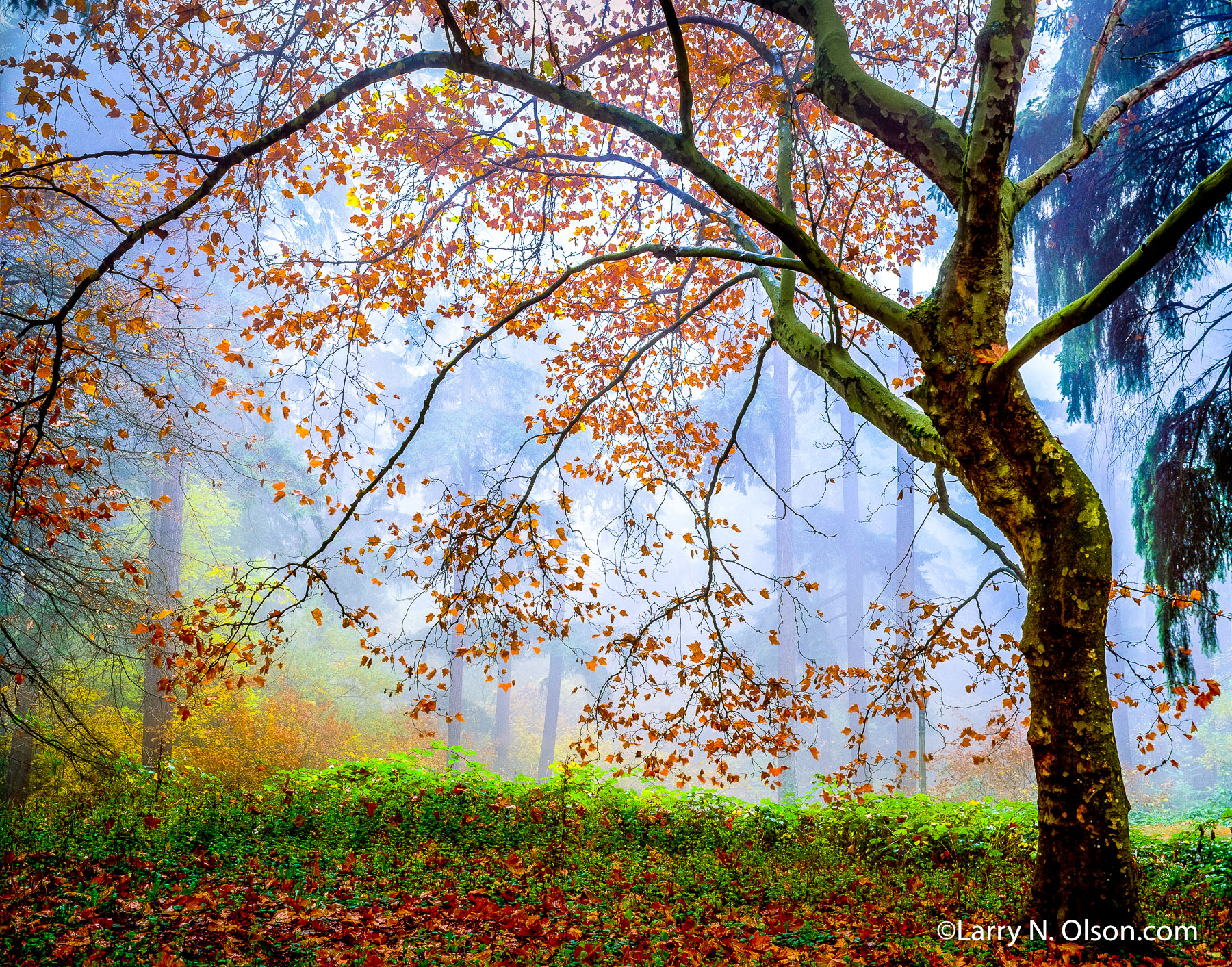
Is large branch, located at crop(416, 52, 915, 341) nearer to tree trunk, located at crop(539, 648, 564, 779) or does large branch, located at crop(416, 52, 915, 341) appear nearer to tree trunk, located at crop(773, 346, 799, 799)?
tree trunk, located at crop(773, 346, 799, 799)

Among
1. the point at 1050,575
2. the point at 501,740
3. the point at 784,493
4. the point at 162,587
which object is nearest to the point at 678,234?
the point at 1050,575

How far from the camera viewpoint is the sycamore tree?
3299 mm

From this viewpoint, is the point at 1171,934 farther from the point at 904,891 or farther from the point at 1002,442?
the point at 1002,442

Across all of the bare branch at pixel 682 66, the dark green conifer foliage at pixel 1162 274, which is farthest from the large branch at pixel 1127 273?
the dark green conifer foliage at pixel 1162 274

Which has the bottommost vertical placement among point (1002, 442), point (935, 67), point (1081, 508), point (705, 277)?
point (1081, 508)

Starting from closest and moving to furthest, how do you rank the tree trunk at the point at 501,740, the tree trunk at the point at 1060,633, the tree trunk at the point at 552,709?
the tree trunk at the point at 1060,633, the tree trunk at the point at 552,709, the tree trunk at the point at 501,740

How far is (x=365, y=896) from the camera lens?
13.2 feet

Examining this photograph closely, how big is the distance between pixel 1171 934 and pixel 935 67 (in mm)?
8439

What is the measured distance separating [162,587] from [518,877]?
388 inches

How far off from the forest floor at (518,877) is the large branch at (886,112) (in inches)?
151

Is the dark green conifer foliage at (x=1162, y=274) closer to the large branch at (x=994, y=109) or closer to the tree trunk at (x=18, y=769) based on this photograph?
the large branch at (x=994, y=109)

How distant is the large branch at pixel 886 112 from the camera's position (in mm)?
3678

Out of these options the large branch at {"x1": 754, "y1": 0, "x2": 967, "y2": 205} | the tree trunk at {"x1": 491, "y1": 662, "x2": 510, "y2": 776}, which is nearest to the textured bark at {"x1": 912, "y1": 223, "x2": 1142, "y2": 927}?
the large branch at {"x1": 754, "y1": 0, "x2": 967, "y2": 205}

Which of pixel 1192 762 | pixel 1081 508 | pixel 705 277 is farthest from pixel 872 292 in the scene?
pixel 1192 762
